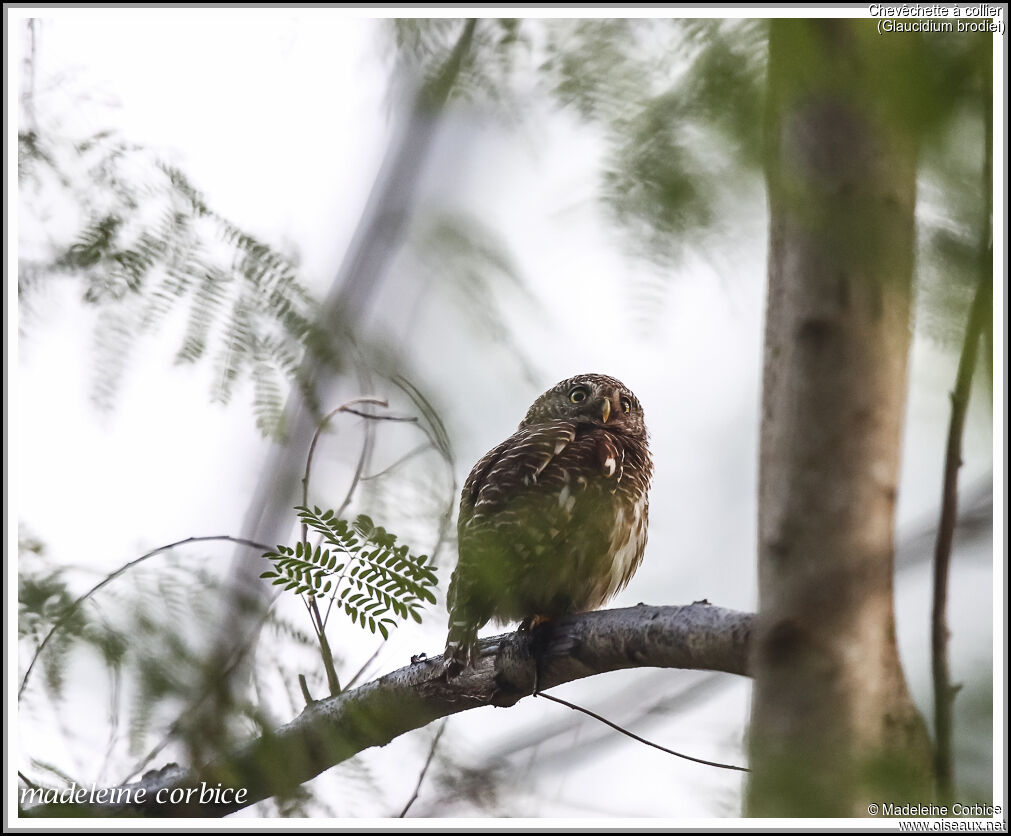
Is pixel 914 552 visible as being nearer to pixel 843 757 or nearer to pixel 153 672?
pixel 843 757

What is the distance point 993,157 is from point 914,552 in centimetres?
25

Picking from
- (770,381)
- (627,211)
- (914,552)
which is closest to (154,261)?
(627,211)

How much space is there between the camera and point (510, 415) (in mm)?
1035

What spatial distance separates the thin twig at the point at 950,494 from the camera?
500 millimetres

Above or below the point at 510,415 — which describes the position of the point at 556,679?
below

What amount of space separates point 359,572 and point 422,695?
393 mm

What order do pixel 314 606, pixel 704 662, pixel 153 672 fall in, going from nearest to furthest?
1. pixel 153 672
2. pixel 704 662
3. pixel 314 606

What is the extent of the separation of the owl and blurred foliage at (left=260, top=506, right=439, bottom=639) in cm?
Result: 8

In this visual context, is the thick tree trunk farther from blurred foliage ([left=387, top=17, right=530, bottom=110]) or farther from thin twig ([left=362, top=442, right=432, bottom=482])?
thin twig ([left=362, top=442, right=432, bottom=482])

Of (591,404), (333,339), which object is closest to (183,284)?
(333,339)

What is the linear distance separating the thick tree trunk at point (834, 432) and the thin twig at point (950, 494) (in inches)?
1.1

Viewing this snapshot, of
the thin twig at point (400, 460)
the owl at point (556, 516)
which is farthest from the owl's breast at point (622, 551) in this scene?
the thin twig at point (400, 460)

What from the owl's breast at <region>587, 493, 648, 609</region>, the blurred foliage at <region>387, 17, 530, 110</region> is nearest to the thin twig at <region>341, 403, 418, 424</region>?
the blurred foliage at <region>387, 17, 530, 110</region>

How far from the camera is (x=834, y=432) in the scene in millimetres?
Result: 542
